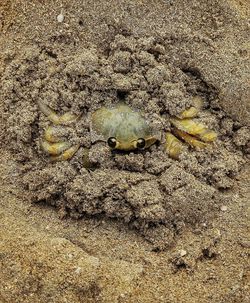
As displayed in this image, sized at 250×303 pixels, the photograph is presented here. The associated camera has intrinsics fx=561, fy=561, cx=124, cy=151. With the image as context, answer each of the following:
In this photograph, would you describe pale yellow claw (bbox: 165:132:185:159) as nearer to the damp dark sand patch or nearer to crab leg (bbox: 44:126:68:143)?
the damp dark sand patch

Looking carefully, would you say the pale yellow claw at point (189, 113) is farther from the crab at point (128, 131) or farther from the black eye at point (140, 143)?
the black eye at point (140, 143)

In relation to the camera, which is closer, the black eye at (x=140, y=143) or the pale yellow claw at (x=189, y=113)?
the black eye at (x=140, y=143)

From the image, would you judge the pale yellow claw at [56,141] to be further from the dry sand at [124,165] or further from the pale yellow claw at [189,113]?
the pale yellow claw at [189,113]

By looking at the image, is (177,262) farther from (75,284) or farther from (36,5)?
(36,5)

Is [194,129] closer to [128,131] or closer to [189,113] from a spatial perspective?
[189,113]

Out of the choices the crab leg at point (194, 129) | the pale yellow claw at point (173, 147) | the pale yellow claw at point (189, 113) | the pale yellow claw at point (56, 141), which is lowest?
the pale yellow claw at point (56, 141)

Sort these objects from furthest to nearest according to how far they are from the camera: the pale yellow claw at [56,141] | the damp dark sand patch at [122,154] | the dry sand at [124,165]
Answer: the pale yellow claw at [56,141] → the damp dark sand patch at [122,154] → the dry sand at [124,165]

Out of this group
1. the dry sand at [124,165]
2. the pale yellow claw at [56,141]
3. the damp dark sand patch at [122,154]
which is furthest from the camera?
the pale yellow claw at [56,141]

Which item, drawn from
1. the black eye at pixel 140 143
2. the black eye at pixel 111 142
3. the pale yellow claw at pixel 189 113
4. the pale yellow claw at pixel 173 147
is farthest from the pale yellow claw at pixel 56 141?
the pale yellow claw at pixel 189 113

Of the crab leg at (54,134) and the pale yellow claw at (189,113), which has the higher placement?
the pale yellow claw at (189,113)
